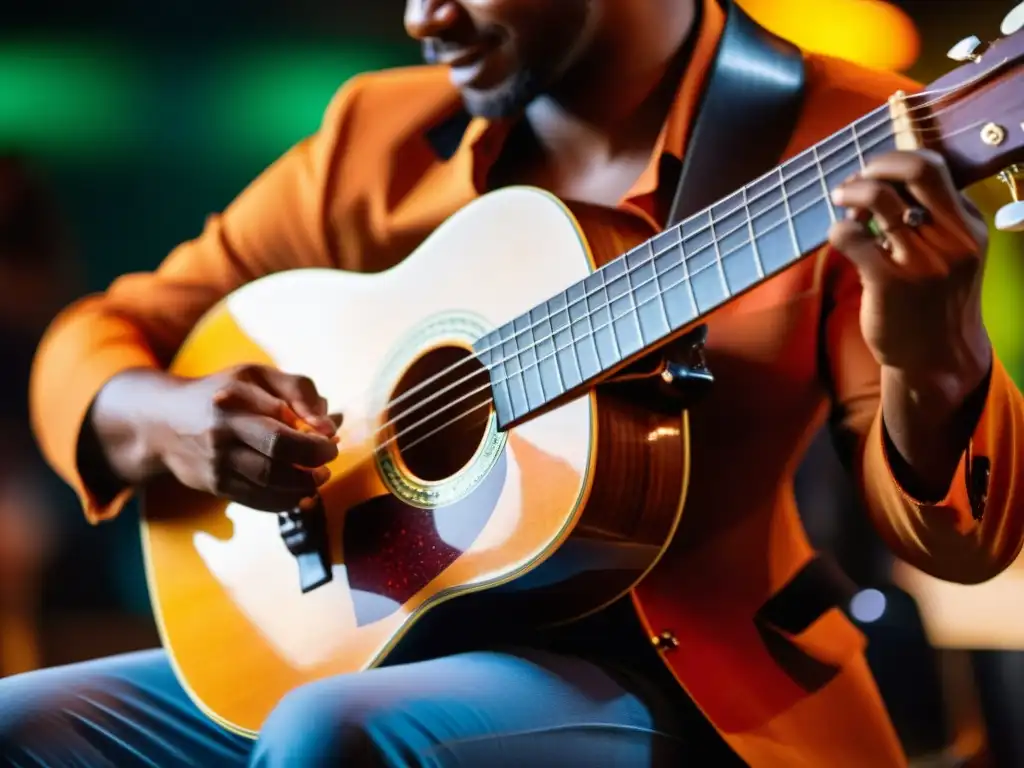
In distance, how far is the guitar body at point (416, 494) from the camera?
0.71 meters

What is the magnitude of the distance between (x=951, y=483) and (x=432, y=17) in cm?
62

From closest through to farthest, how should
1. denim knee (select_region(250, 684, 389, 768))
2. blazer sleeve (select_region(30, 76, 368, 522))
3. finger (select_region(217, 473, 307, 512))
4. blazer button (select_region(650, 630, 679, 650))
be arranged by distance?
denim knee (select_region(250, 684, 389, 768))
blazer button (select_region(650, 630, 679, 650))
finger (select_region(217, 473, 307, 512))
blazer sleeve (select_region(30, 76, 368, 522))

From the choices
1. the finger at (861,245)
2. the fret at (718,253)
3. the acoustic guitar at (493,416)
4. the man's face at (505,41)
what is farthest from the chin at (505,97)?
the finger at (861,245)

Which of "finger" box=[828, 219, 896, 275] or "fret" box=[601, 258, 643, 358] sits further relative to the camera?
"fret" box=[601, 258, 643, 358]

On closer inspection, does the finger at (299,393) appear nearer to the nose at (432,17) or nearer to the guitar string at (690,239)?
the guitar string at (690,239)

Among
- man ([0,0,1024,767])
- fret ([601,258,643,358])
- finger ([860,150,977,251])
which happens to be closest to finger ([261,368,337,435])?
man ([0,0,1024,767])

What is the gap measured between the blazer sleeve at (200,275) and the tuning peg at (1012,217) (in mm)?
745

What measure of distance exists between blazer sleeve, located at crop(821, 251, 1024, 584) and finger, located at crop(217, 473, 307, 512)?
0.46m

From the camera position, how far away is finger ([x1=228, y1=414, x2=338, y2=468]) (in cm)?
84

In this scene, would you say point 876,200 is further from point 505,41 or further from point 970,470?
point 505,41

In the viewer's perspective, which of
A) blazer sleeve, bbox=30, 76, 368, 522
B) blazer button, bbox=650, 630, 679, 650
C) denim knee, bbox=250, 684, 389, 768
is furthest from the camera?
blazer sleeve, bbox=30, 76, 368, 522

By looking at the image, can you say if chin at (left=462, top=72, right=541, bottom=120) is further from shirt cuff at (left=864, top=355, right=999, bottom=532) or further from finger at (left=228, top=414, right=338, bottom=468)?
shirt cuff at (left=864, top=355, right=999, bottom=532)

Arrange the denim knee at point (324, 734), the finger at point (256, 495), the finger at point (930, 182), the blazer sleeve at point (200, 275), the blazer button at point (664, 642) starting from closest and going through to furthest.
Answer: the finger at point (930, 182) < the denim knee at point (324, 734) < the blazer button at point (664, 642) < the finger at point (256, 495) < the blazer sleeve at point (200, 275)

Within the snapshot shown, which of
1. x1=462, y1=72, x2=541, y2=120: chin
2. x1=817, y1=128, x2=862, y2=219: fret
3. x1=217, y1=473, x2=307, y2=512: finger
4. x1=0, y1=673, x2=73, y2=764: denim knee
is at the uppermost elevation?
x1=462, y1=72, x2=541, y2=120: chin
